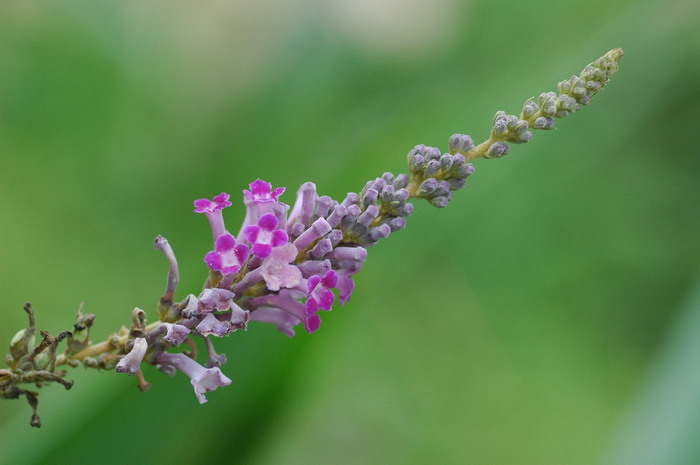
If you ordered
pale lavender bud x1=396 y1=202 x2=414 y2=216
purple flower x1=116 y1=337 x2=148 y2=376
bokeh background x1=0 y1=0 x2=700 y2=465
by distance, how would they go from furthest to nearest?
bokeh background x1=0 y1=0 x2=700 y2=465, pale lavender bud x1=396 y1=202 x2=414 y2=216, purple flower x1=116 y1=337 x2=148 y2=376

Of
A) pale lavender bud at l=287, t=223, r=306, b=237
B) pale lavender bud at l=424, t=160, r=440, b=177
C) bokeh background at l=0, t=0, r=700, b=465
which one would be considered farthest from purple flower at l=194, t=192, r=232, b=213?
bokeh background at l=0, t=0, r=700, b=465

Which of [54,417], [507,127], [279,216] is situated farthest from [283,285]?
[54,417]

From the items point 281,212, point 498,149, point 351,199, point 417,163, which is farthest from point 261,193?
point 498,149

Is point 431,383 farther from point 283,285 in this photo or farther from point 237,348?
point 283,285

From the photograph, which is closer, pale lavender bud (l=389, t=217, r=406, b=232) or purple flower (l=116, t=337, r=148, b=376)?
purple flower (l=116, t=337, r=148, b=376)

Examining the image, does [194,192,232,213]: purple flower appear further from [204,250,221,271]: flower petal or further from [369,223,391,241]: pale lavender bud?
[369,223,391,241]: pale lavender bud

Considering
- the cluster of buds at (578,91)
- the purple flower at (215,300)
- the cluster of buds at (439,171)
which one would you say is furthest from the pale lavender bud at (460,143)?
the purple flower at (215,300)

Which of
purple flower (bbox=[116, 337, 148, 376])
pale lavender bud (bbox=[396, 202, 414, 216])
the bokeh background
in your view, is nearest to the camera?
purple flower (bbox=[116, 337, 148, 376])
